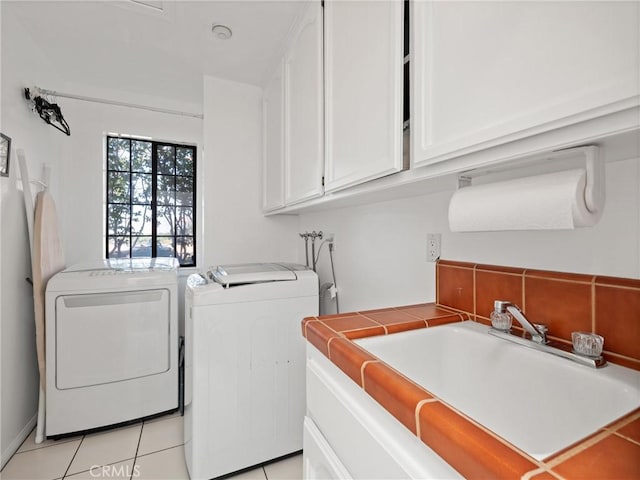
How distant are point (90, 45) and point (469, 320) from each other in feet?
9.23

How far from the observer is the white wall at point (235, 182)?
2.29 m

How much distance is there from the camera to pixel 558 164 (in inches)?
29.4

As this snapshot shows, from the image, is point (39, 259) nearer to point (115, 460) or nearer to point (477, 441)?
point (115, 460)

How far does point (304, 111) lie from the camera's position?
154 centimetres

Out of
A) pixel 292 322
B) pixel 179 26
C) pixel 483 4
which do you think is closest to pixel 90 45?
pixel 179 26

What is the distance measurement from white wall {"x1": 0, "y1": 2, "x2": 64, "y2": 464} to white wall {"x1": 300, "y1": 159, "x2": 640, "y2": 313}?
1852 millimetres

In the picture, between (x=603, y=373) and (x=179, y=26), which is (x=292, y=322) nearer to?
(x=603, y=373)

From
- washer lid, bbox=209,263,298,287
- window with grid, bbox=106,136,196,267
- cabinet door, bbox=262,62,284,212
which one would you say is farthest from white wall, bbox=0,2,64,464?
cabinet door, bbox=262,62,284,212

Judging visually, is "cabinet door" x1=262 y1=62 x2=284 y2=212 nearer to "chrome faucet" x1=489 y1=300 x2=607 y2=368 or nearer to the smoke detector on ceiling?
the smoke detector on ceiling

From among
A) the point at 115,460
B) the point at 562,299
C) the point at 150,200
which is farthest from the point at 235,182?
the point at 562,299

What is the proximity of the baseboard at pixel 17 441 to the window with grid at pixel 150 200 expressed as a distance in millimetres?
1375

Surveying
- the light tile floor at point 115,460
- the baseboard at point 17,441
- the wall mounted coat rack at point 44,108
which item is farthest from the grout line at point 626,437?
the wall mounted coat rack at point 44,108

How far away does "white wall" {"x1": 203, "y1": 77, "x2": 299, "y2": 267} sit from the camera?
229cm

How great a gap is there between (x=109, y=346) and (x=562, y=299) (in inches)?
94.3
